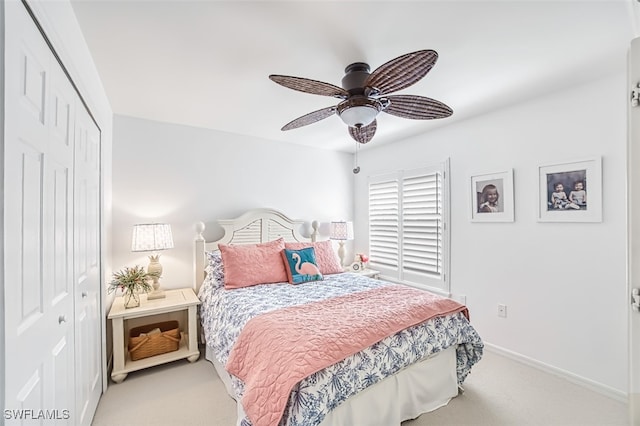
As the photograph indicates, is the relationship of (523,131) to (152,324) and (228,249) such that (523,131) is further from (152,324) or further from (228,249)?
(152,324)

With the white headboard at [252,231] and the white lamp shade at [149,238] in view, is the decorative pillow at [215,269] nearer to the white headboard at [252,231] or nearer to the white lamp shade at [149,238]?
the white headboard at [252,231]

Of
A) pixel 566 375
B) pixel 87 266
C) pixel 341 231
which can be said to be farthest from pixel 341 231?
pixel 87 266

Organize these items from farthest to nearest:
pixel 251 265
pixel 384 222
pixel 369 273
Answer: pixel 384 222, pixel 369 273, pixel 251 265

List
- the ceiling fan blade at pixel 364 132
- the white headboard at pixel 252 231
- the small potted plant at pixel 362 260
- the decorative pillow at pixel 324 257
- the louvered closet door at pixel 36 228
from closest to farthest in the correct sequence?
1. the louvered closet door at pixel 36 228
2. the ceiling fan blade at pixel 364 132
3. the white headboard at pixel 252 231
4. the decorative pillow at pixel 324 257
5. the small potted plant at pixel 362 260

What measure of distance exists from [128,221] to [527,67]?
3680 mm

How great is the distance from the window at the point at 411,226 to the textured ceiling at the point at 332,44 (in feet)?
3.87

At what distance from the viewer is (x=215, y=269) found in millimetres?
2758

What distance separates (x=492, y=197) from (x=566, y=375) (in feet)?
5.32

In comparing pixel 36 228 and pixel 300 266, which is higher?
pixel 36 228

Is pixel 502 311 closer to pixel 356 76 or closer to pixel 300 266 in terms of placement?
pixel 300 266

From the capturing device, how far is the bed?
139 cm

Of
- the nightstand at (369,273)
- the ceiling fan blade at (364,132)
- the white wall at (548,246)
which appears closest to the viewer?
the white wall at (548,246)

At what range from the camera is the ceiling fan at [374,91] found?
151cm

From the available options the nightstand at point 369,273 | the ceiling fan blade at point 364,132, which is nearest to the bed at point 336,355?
the nightstand at point 369,273
